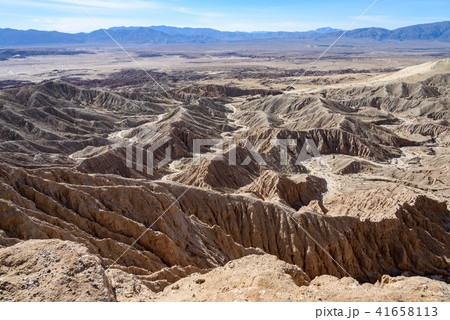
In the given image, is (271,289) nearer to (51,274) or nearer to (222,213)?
(51,274)

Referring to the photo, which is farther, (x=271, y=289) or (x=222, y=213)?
(x=222, y=213)

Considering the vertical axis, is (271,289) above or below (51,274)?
below

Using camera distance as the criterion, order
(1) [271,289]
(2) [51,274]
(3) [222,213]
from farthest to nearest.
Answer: (3) [222,213], (1) [271,289], (2) [51,274]

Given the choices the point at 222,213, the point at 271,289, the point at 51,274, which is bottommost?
the point at 222,213

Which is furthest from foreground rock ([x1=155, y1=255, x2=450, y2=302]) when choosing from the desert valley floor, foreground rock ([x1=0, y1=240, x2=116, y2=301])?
foreground rock ([x1=0, y1=240, x2=116, y2=301])

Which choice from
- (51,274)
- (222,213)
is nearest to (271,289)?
(51,274)

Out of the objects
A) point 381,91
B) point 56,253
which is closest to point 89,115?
point 56,253

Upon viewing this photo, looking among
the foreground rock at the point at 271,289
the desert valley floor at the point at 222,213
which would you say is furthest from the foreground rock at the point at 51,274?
the foreground rock at the point at 271,289

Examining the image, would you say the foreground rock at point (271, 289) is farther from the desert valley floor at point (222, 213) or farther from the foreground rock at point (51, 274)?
the foreground rock at point (51, 274)

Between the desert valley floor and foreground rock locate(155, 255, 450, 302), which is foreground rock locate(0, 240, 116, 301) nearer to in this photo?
the desert valley floor

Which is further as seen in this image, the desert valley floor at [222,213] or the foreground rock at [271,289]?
the desert valley floor at [222,213]

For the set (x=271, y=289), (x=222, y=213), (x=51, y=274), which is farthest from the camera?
(x=222, y=213)
